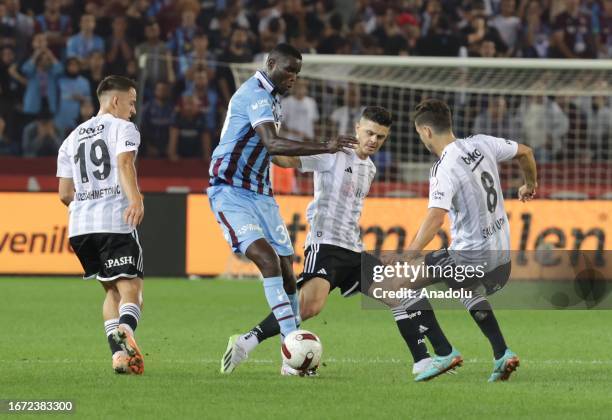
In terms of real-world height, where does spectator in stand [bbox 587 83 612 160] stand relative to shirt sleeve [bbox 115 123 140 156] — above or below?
below

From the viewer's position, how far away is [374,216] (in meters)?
16.9

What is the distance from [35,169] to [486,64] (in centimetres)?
622

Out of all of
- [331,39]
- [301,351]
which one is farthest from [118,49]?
[301,351]

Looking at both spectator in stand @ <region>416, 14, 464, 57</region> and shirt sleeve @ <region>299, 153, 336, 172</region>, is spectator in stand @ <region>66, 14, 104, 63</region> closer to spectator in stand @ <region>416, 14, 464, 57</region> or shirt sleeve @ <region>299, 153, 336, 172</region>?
spectator in stand @ <region>416, 14, 464, 57</region>

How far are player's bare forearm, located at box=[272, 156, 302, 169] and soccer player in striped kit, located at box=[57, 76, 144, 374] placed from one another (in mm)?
886

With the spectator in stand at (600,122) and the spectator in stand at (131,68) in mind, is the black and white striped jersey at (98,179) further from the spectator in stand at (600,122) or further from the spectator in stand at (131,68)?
the spectator in stand at (600,122)

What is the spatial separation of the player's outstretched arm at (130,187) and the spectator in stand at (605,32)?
14.5 meters

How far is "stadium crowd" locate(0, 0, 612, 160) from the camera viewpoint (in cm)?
A: 1930

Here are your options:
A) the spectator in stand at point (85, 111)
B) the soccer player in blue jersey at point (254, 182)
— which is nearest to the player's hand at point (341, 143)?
the soccer player in blue jersey at point (254, 182)

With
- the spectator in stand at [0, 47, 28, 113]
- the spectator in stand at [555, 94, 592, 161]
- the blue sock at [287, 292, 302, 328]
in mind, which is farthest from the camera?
the spectator in stand at [0, 47, 28, 113]

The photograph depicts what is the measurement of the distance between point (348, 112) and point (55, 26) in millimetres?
4738

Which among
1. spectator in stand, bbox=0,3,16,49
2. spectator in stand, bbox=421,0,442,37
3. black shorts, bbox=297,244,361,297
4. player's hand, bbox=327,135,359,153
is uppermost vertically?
spectator in stand, bbox=421,0,442,37

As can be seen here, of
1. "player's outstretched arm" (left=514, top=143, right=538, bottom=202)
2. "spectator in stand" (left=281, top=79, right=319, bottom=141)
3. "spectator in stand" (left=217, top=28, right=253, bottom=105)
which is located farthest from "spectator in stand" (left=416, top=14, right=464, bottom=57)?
"player's outstretched arm" (left=514, top=143, right=538, bottom=202)

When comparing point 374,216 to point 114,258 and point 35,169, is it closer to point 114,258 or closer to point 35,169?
point 35,169
